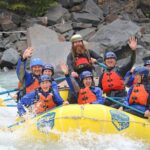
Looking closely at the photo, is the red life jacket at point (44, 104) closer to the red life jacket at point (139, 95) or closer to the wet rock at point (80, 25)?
the red life jacket at point (139, 95)

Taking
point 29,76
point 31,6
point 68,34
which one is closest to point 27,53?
point 29,76

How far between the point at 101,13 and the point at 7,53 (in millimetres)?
6891

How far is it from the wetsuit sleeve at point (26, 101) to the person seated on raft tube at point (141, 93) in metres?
1.52

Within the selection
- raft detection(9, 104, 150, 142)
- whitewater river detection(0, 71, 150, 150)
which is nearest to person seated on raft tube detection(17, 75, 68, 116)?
raft detection(9, 104, 150, 142)

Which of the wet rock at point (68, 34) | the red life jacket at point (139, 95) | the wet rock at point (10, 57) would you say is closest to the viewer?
the red life jacket at point (139, 95)

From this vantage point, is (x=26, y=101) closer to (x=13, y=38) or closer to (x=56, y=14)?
(x=13, y=38)

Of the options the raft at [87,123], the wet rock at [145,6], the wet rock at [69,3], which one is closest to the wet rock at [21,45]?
the wet rock at [69,3]

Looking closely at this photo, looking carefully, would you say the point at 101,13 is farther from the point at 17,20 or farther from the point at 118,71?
the point at 118,71

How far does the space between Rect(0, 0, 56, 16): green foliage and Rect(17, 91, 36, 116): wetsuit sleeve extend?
1424 cm

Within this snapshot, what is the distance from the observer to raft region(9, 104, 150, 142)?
235 inches

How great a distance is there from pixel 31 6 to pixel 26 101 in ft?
49.4

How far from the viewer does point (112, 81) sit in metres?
7.51

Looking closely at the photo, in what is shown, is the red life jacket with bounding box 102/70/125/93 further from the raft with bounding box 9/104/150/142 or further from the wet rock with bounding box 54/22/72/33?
the wet rock with bounding box 54/22/72/33

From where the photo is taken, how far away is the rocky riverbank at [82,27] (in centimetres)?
1692
